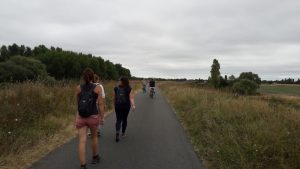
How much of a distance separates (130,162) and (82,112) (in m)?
1.53

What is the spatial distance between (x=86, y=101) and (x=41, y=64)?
51910 millimetres

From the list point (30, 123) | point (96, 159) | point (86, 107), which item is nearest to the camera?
point (86, 107)

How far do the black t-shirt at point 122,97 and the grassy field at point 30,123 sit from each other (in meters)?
1.74

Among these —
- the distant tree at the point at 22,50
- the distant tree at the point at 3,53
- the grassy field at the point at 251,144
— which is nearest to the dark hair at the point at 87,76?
the grassy field at the point at 251,144

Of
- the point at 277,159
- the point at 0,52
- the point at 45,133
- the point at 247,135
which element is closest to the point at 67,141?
the point at 45,133

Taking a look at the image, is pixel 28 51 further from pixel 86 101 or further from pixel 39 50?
pixel 86 101

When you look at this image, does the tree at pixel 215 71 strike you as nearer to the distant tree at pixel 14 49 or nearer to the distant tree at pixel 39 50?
the distant tree at pixel 39 50

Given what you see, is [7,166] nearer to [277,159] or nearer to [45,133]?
[45,133]

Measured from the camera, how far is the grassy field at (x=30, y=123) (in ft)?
27.0

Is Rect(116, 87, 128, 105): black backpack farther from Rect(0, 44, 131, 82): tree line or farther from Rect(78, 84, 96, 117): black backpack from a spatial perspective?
Rect(0, 44, 131, 82): tree line

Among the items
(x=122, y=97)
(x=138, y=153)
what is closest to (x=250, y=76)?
(x=122, y=97)

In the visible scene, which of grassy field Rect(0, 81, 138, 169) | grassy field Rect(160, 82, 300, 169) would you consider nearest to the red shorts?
grassy field Rect(0, 81, 138, 169)

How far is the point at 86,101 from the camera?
23.7 feet

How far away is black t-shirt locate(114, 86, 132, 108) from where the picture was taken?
1100 centimetres
